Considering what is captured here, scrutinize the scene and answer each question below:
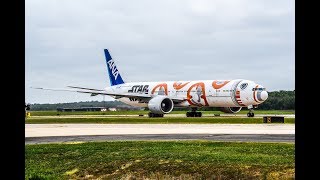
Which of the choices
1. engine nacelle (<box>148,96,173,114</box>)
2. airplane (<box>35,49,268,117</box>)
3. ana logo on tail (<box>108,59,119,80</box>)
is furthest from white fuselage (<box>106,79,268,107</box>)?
ana logo on tail (<box>108,59,119,80</box>)

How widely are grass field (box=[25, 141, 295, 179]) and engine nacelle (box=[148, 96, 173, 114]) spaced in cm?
3973

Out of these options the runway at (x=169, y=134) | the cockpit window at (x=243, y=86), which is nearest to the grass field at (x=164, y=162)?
the runway at (x=169, y=134)

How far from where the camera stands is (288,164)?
14.7 meters

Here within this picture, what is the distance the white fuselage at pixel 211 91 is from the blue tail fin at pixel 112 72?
26.1ft

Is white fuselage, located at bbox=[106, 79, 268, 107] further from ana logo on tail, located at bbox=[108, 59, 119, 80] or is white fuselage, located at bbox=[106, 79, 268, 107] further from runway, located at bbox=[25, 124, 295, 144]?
runway, located at bbox=[25, 124, 295, 144]

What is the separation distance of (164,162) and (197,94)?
46.7 m

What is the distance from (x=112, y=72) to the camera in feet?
263

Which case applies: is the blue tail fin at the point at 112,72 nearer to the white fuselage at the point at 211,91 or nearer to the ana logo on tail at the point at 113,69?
the ana logo on tail at the point at 113,69

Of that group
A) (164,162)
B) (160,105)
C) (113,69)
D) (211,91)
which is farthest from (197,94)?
(164,162)

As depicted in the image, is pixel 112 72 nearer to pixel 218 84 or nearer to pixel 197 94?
pixel 197 94

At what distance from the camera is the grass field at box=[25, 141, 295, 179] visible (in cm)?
1439
